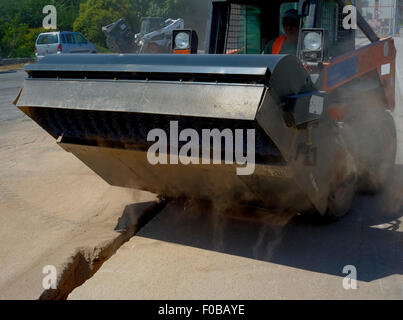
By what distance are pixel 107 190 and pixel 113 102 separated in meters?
2.10

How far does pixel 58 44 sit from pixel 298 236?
57.5 ft

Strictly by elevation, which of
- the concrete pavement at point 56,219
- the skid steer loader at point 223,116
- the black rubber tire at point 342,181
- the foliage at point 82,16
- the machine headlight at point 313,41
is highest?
the machine headlight at point 313,41

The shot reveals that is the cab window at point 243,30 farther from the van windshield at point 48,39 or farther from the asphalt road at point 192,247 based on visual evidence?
the van windshield at point 48,39

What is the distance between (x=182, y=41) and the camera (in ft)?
15.8

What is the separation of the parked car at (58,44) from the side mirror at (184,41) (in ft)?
52.2

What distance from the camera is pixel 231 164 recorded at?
3.36 metres

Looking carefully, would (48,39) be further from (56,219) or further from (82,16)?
(56,219)

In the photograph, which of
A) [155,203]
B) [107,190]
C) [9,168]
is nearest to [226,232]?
[155,203]

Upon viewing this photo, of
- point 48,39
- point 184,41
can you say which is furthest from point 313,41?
point 48,39

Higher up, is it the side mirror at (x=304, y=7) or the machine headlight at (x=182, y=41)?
the side mirror at (x=304, y=7)

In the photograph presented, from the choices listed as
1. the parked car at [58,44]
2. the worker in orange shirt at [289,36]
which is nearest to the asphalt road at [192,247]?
the worker in orange shirt at [289,36]

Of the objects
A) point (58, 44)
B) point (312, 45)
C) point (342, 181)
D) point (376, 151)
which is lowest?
point (58, 44)

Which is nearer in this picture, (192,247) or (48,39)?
(192,247)

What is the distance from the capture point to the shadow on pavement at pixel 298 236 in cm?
380
